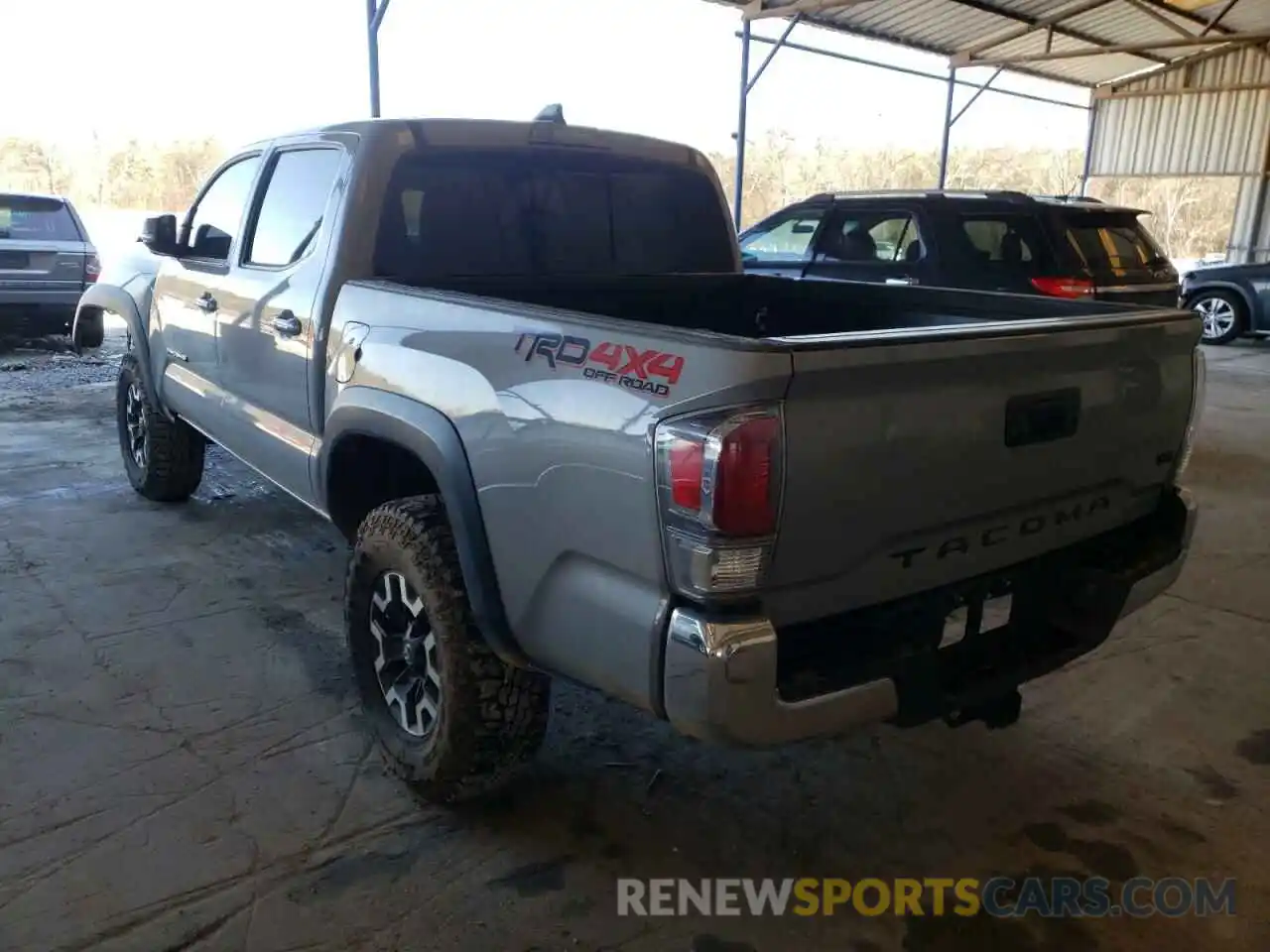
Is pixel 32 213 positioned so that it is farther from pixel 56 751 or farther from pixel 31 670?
pixel 56 751

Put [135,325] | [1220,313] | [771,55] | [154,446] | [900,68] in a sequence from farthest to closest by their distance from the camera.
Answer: [900,68] < [771,55] < [1220,313] < [154,446] < [135,325]

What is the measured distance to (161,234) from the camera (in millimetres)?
4254

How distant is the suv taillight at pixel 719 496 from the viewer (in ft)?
5.88

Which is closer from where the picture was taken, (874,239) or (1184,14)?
(874,239)

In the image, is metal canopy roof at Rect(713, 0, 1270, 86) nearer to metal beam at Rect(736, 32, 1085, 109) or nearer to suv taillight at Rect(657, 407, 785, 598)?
metal beam at Rect(736, 32, 1085, 109)

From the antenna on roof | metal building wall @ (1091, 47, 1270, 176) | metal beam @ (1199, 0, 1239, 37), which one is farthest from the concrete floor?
metal building wall @ (1091, 47, 1270, 176)

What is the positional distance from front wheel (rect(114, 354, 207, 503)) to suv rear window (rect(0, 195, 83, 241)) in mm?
5954

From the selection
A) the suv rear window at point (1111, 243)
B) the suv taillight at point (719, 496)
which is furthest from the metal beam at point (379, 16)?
the suv taillight at point (719, 496)

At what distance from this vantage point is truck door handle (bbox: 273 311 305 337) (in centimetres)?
325

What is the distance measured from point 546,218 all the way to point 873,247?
15.3ft

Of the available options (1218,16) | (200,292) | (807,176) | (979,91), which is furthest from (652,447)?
(807,176)

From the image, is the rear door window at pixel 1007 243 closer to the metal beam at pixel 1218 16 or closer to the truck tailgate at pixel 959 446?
the truck tailgate at pixel 959 446

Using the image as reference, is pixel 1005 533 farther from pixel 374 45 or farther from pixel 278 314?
pixel 374 45

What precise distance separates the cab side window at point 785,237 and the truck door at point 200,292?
4.68 meters
